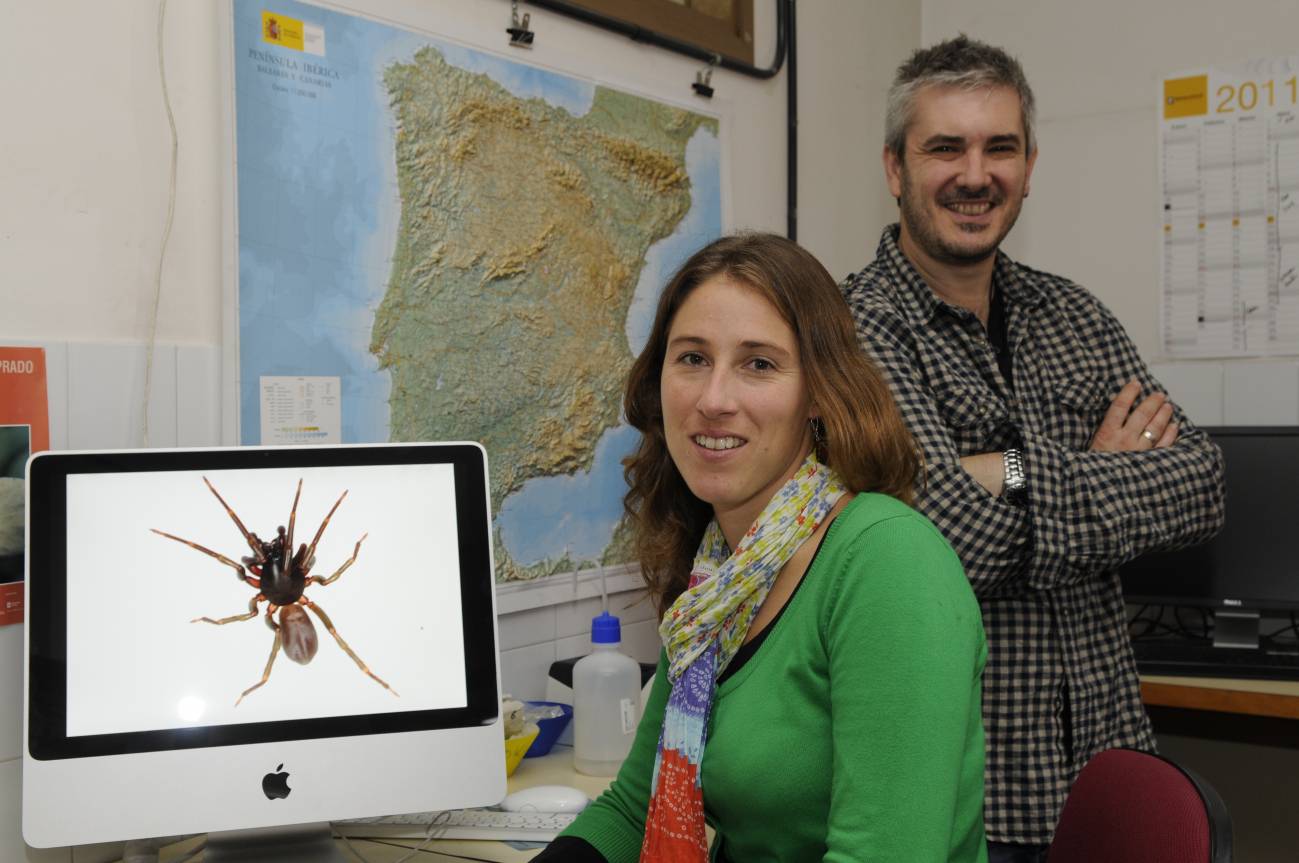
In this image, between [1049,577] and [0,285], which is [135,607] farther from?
[1049,577]

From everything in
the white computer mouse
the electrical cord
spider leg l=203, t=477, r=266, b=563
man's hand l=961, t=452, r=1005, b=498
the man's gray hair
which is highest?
the man's gray hair

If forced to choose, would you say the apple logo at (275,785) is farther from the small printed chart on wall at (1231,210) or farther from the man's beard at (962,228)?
the small printed chart on wall at (1231,210)

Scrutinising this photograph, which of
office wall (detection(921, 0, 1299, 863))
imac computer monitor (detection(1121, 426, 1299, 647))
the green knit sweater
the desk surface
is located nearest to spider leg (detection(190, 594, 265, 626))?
→ the green knit sweater

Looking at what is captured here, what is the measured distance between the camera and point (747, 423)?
4.15 feet

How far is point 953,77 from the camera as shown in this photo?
1.80 metres

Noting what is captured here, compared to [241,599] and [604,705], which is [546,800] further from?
[241,599]

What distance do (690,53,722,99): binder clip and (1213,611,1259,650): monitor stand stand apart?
1552 mm

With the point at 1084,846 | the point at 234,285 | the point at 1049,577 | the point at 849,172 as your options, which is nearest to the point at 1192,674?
the point at 1049,577

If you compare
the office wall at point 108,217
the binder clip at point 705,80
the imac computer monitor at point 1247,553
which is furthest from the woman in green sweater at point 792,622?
the imac computer monitor at point 1247,553

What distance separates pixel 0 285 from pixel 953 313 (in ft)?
4.24

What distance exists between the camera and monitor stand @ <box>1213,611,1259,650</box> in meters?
2.46

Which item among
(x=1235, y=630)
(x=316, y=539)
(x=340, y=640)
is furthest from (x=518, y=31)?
(x=1235, y=630)

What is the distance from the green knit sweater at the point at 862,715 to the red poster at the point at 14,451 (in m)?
0.82

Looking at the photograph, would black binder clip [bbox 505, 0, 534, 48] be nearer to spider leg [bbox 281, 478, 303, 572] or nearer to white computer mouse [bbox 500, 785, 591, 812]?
spider leg [bbox 281, 478, 303, 572]
